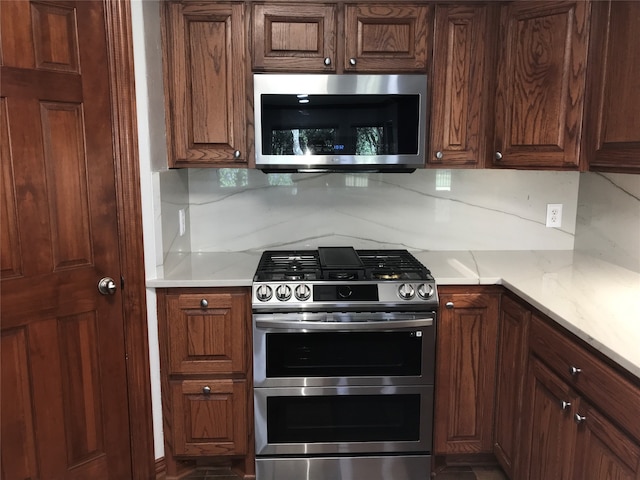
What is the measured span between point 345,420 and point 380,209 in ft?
3.65

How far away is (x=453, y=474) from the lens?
2336 millimetres

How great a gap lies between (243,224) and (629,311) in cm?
181

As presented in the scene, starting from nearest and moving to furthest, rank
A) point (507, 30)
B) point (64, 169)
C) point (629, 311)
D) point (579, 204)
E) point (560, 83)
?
point (629, 311) → point (64, 169) → point (560, 83) → point (507, 30) → point (579, 204)

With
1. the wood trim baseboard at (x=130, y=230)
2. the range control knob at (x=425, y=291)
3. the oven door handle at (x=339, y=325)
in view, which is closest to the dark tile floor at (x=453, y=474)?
the wood trim baseboard at (x=130, y=230)

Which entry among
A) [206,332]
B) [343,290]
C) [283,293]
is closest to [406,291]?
[343,290]

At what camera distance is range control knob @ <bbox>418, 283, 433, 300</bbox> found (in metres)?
2.13

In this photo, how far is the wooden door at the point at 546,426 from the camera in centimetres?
161

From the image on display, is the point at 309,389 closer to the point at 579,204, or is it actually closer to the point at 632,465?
the point at 632,465

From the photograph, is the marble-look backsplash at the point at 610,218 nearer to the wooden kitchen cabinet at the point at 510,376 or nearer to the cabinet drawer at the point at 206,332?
the wooden kitchen cabinet at the point at 510,376

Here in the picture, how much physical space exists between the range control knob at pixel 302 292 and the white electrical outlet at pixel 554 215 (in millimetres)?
1476

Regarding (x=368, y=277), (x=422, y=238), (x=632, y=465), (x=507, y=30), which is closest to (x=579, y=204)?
(x=422, y=238)

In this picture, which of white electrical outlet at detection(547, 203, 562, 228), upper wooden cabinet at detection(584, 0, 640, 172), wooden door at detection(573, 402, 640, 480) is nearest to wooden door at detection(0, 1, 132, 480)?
wooden door at detection(573, 402, 640, 480)

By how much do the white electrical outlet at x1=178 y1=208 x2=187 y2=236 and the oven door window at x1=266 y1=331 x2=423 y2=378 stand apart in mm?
800

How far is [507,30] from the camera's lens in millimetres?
2229
